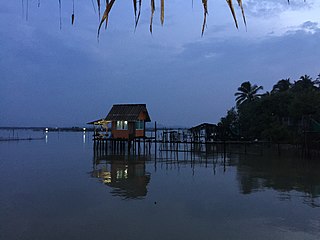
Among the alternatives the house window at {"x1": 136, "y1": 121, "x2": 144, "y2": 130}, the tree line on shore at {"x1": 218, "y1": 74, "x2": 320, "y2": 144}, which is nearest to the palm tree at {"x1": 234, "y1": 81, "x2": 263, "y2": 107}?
the tree line on shore at {"x1": 218, "y1": 74, "x2": 320, "y2": 144}

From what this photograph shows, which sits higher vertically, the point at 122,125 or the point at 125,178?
the point at 122,125

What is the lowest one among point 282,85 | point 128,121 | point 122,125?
point 122,125

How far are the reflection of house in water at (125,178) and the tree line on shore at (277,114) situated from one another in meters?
12.4

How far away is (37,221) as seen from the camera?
8984 mm

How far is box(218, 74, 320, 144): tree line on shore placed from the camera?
28.5 meters

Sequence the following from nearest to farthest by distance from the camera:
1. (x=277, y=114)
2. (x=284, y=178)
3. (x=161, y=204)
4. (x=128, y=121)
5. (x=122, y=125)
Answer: (x=161, y=204), (x=284, y=178), (x=128, y=121), (x=122, y=125), (x=277, y=114)

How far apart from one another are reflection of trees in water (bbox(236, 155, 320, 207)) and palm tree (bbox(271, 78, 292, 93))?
2339cm

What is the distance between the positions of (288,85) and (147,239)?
40355mm

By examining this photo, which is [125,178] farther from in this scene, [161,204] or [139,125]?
[139,125]

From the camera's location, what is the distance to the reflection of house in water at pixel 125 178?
42.1 ft

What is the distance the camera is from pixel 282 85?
143 ft

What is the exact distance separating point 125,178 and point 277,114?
2451cm

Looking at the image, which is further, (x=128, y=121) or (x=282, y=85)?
(x=282, y=85)

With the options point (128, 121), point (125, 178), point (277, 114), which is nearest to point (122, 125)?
point (128, 121)
